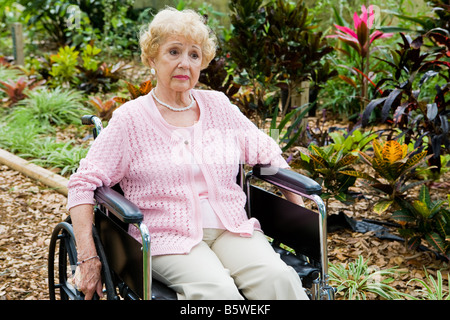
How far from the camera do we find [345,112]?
486cm

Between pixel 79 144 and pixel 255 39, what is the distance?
1.72 m

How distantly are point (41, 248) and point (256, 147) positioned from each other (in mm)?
1540

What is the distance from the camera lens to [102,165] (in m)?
1.73

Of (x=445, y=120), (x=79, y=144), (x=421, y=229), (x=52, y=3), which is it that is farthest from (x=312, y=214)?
(x=52, y=3)

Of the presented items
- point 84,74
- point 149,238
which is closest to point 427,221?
point 149,238

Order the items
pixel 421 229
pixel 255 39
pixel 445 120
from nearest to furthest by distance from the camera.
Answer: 1. pixel 421 229
2. pixel 445 120
3. pixel 255 39

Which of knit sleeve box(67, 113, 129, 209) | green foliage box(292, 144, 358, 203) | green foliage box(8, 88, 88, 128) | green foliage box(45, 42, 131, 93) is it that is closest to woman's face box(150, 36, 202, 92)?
knit sleeve box(67, 113, 129, 209)

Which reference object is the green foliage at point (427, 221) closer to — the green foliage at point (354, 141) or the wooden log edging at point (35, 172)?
the green foliage at point (354, 141)

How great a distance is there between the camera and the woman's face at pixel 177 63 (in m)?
1.83

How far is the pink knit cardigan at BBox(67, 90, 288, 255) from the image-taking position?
67.8 inches

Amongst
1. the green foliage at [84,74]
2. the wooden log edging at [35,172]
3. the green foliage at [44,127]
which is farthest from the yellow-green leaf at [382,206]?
the green foliage at [84,74]

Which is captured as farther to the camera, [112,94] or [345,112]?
[112,94]

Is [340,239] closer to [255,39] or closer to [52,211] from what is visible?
[255,39]

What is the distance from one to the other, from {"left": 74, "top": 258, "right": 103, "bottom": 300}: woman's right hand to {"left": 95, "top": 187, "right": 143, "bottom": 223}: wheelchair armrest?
20cm
